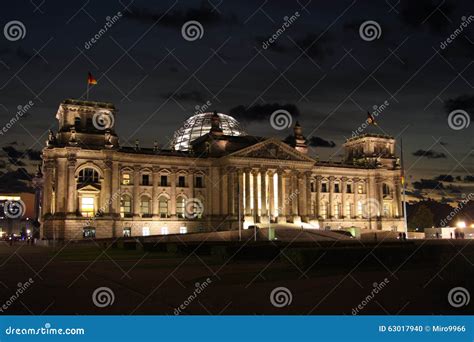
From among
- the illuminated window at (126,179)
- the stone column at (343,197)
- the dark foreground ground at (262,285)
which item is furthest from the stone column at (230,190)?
the dark foreground ground at (262,285)

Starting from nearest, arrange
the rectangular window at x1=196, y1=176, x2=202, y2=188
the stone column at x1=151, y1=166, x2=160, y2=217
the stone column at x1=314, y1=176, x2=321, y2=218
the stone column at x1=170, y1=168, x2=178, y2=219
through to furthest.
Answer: the stone column at x1=151, y1=166, x2=160, y2=217
the stone column at x1=170, y1=168, x2=178, y2=219
the rectangular window at x1=196, y1=176, x2=202, y2=188
the stone column at x1=314, y1=176, x2=321, y2=218

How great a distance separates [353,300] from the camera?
17062 millimetres

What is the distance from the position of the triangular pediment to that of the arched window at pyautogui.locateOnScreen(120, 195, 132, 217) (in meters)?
18.5

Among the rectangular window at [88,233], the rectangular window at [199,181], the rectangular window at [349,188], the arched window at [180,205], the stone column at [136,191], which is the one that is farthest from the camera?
the rectangular window at [349,188]

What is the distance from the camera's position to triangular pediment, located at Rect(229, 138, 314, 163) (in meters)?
89.8

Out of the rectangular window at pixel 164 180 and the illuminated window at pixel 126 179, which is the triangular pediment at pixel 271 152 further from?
the illuminated window at pixel 126 179

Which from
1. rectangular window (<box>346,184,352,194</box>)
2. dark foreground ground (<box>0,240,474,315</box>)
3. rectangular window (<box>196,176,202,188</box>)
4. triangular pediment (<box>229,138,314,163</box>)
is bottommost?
dark foreground ground (<box>0,240,474,315</box>)

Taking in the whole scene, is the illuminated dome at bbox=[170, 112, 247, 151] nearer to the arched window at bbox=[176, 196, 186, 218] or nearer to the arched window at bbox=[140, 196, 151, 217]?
the arched window at bbox=[176, 196, 186, 218]

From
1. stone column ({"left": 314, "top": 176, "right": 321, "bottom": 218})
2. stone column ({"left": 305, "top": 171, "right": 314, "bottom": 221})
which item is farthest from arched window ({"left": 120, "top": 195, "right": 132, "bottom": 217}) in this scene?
stone column ({"left": 314, "top": 176, "right": 321, "bottom": 218})

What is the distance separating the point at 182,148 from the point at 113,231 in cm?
3065

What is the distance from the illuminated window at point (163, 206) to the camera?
87438mm

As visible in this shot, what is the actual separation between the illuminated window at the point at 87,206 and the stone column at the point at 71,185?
1784 millimetres

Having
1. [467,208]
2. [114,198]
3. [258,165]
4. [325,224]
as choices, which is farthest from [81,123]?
[467,208]

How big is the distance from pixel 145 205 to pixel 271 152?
24116 mm
